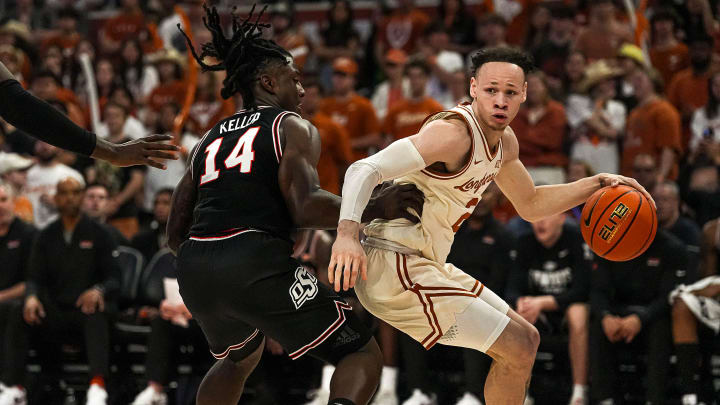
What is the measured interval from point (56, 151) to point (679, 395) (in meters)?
6.36

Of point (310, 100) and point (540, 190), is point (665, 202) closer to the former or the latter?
point (540, 190)

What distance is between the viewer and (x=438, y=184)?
4.58 m

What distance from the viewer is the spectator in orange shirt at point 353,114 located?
994 centimetres

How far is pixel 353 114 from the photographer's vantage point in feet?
33.1

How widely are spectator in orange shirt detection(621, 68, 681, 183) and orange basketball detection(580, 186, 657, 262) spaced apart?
12.9 ft

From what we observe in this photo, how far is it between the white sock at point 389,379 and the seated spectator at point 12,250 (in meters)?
3.10

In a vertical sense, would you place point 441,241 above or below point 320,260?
above

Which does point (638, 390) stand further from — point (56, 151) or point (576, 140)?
point (56, 151)

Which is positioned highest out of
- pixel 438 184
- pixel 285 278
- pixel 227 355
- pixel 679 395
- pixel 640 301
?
pixel 438 184

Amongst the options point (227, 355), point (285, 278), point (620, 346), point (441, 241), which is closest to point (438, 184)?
point (441, 241)

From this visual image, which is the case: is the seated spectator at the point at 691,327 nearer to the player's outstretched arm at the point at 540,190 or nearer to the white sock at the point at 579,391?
the white sock at the point at 579,391

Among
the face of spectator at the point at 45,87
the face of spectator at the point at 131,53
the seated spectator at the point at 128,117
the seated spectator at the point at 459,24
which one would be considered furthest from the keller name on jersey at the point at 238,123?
the face of spectator at the point at 131,53

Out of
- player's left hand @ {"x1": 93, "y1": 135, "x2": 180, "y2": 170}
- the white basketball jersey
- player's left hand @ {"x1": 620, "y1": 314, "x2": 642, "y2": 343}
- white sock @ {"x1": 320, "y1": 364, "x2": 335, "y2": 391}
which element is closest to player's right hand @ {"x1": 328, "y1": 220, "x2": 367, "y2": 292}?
the white basketball jersey

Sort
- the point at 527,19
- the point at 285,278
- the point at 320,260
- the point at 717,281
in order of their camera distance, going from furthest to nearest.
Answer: the point at 527,19 → the point at 320,260 → the point at 717,281 → the point at 285,278
